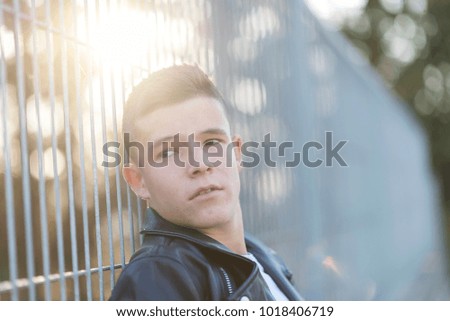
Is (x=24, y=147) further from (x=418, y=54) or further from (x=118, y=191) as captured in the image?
(x=418, y=54)

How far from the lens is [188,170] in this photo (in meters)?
2.05

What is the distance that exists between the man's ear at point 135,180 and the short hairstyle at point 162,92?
0.04 m

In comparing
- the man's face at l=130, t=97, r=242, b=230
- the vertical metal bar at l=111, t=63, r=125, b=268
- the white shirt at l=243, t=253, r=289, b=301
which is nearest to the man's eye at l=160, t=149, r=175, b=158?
the man's face at l=130, t=97, r=242, b=230

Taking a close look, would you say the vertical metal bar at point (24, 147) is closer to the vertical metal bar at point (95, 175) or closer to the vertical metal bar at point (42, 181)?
the vertical metal bar at point (42, 181)

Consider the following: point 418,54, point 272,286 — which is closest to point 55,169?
point 272,286

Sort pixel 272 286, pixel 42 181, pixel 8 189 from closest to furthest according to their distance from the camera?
1. pixel 8 189
2. pixel 42 181
3. pixel 272 286

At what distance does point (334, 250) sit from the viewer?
4660mm

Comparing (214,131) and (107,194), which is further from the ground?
(214,131)

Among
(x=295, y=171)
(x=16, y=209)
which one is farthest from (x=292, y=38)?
(x=16, y=209)

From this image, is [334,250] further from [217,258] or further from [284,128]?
[217,258]

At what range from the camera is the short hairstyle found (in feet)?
6.77

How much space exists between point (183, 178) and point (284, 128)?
1.96m

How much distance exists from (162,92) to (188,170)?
23cm

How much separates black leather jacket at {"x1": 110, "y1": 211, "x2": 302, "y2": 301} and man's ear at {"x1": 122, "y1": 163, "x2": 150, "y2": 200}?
0.25ft
